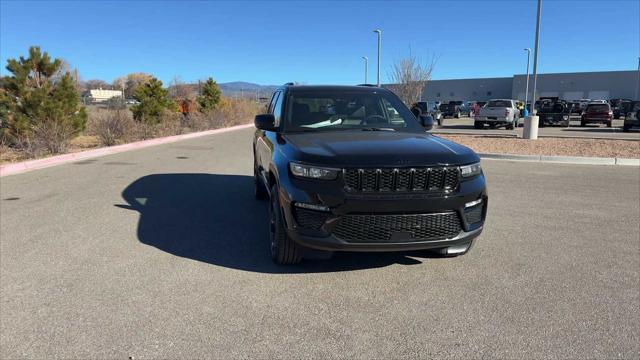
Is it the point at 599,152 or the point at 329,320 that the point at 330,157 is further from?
the point at 599,152

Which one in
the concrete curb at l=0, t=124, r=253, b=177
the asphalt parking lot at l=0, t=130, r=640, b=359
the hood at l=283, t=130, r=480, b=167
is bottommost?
the asphalt parking lot at l=0, t=130, r=640, b=359

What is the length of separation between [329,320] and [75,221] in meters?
4.28

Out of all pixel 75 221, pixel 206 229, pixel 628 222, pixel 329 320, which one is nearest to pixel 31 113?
pixel 75 221

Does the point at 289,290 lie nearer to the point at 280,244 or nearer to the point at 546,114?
the point at 280,244

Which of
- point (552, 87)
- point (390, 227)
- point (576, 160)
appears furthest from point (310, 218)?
point (552, 87)

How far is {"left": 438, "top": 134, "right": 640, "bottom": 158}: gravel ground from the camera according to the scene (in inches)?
534

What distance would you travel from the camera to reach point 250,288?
3.89m

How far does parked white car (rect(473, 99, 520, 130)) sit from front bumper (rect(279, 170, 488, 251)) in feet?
73.6

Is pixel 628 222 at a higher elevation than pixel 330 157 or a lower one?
lower

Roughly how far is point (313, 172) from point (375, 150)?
57 centimetres

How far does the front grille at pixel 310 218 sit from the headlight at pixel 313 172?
0.28 meters

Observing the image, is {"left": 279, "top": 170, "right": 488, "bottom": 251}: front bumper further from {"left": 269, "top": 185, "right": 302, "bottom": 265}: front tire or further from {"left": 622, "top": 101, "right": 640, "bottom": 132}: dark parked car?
{"left": 622, "top": 101, "right": 640, "bottom": 132}: dark parked car

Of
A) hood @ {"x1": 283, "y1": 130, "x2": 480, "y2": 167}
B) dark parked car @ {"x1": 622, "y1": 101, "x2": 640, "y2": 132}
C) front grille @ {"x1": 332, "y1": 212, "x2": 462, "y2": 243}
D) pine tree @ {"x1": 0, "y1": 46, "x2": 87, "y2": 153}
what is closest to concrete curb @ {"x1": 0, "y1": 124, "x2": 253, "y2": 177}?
pine tree @ {"x1": 0, "y1": 46, "x2": 87, "y2": 153}

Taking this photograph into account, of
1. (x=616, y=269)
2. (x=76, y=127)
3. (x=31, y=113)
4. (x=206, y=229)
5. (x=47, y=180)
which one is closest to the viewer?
(x=616, y=269)
